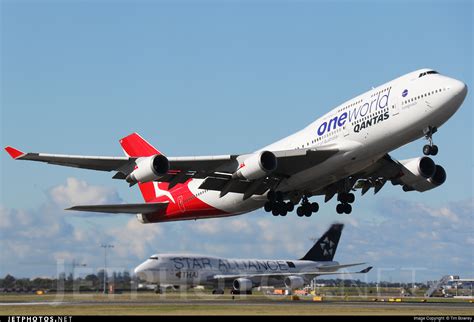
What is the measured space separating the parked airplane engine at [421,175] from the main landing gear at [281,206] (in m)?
5.74

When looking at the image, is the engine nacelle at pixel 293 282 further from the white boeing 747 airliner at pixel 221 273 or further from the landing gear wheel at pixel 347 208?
the landing gear wheel at pixel 347 208

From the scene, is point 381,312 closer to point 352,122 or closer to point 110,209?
point 352,122

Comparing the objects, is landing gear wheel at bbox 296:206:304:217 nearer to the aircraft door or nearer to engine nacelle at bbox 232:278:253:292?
the aircraft door

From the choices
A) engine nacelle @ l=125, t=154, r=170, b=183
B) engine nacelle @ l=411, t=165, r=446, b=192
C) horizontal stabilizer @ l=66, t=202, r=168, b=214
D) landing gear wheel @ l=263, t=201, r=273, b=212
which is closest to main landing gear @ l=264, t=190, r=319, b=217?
landing gear wheel @ l=263, t=201, r=273, b=212

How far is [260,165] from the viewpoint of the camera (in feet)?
131

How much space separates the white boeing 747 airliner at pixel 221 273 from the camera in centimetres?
7006

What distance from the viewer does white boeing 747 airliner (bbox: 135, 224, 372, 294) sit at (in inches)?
2758

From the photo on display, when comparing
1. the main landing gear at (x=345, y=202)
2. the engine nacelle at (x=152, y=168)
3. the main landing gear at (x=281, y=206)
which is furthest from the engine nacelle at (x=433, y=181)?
the engine nacelle at (x=152, y=168)

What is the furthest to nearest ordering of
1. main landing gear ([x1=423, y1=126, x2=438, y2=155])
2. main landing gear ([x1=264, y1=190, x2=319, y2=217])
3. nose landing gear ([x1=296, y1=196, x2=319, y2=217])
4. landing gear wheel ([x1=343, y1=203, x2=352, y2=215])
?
nose landing gear ([x1=296, y1=196, x2=319, y2=217]) < landing gear wheel ([x1=343, y1=203, x2=352, y2=215]) < main landing gear ([x1=264, y1=190, x2=319, y2=217]) < main landing gear ([x1=423, y1=126, x2=438, y2=155])

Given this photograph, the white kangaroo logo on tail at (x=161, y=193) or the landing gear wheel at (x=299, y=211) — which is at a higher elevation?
the white kangaroo logo on tail at (x=161, y=193)

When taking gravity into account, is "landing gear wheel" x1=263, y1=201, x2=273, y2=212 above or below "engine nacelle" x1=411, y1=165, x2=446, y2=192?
below

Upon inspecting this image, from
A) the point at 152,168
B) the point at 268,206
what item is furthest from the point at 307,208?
the point at 152,168

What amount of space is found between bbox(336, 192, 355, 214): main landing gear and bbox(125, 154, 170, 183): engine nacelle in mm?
13067

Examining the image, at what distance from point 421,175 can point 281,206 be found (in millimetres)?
8684
